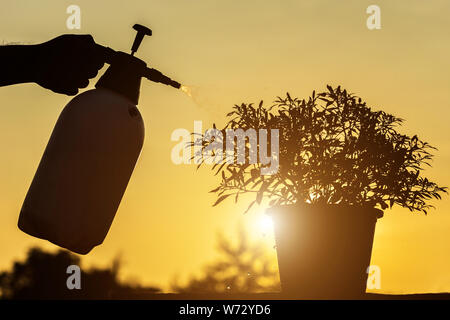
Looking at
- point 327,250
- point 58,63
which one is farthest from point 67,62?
point 327,250

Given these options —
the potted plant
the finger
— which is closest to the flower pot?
the potted plant

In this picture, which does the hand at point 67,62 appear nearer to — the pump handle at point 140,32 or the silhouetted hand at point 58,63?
the silhouetted hand at point 58,63

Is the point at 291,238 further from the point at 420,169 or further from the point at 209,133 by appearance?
the point at 420,169

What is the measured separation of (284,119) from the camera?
2.93m

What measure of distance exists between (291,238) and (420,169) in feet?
2.82

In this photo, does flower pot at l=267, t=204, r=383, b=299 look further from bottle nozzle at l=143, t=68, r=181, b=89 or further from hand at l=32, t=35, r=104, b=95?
hand at l=32, t=35, r=104, b=95

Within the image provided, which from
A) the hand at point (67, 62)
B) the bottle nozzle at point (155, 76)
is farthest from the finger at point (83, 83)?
the bottle nozzle at point (155, 76)

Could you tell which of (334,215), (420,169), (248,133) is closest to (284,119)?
(248,133)

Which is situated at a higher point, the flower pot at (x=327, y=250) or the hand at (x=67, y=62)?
the hand at (x=67, y=62)

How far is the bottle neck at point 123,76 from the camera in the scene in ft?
6.72

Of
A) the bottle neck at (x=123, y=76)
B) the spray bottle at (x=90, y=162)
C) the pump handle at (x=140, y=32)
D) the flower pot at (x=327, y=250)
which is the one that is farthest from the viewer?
the flower pot at (x=327, y=250)

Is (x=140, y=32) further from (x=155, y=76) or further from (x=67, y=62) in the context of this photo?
(x=67, y=62)

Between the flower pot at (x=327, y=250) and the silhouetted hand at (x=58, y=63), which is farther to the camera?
the flower pot at (x=327, y=250)

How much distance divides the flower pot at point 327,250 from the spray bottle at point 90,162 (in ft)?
A: 3.06
